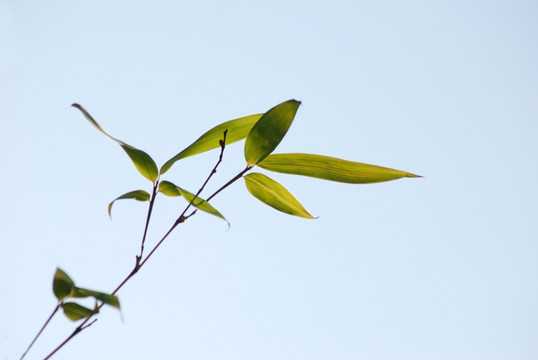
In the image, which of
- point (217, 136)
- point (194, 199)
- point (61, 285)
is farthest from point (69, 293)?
point (217, 136)

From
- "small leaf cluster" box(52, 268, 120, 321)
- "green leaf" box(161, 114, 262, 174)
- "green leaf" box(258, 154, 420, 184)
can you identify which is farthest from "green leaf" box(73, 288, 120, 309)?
"green leaf" box(258, 154, 420, 184)

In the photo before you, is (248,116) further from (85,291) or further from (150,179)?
(85,291)

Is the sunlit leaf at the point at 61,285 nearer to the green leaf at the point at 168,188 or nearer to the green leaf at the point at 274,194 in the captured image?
the green leaf at the point at 168,188

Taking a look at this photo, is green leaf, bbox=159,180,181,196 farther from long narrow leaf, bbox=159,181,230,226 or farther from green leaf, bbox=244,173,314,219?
green leaf, bbox=244,173,314,219

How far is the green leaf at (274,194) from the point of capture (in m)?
0.82

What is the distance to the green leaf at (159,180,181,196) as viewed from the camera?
0.77 metres

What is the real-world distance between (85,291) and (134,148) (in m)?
0.26

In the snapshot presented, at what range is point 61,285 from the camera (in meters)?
0.57

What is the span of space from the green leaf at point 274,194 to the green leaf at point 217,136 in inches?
3.6

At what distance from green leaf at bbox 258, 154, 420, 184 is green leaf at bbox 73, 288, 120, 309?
0.40m

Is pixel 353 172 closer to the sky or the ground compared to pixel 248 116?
closer to the ground

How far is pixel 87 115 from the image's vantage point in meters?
0.58

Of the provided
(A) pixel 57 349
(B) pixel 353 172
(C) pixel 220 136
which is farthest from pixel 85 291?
(B) pixel 353 172

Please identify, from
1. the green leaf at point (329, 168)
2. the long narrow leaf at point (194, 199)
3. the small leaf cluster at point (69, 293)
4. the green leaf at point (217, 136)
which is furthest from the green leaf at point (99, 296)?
the green leaf at point (329, 168)
